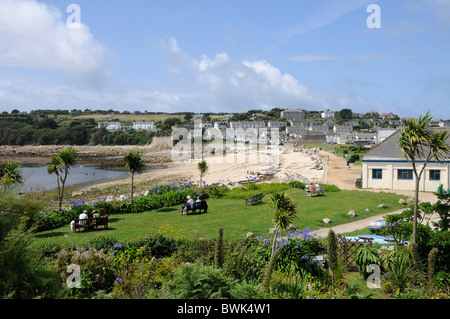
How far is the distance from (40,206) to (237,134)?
131883mm

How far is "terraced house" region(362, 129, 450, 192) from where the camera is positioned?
2817 centimetres

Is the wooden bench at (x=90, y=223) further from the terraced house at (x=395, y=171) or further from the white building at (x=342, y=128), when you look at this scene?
the white building at (x=342, y=128)

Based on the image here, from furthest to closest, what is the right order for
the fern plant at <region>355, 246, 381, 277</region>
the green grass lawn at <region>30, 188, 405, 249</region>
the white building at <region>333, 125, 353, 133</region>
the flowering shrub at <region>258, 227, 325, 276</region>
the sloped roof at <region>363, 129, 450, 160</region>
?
the white building at <region>333, 125, 353, 133</region>
the sloped roof at <region>363, 129, 450, 160</region>
the green grass lawn at <region>30, 188, 405, 249</region>
the fern plant at <region>355, 246, 381, 277</region>
the flowering shrub at <region>258, 227, 325, 276</region>

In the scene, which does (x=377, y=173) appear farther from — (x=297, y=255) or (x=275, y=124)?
(x=275, y=124)

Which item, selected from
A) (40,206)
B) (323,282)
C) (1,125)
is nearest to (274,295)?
(323,282)

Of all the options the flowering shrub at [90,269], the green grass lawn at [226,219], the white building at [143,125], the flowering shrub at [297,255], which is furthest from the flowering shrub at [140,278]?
the white building at [143,125]

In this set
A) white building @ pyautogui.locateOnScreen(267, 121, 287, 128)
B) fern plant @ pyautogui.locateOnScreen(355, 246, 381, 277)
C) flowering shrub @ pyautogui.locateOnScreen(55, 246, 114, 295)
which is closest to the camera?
flowering shrub @ pyautogui.locateOnScreen(55, 246, 114, 295)

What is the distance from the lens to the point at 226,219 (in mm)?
17984

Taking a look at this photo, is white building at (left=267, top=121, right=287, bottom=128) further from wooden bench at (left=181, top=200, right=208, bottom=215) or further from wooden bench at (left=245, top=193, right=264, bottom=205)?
wooden bench at (left=181, top=200, right=208, bottom=215)

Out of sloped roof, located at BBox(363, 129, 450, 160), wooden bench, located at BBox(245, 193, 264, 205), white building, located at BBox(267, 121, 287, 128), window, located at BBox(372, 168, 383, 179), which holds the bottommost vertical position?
wooden bench, located at BBox(245, 193, 264, 205)

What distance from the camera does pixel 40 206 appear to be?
7617 mm

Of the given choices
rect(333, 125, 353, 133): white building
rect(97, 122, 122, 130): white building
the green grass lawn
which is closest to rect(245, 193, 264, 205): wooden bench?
the green grass lawn

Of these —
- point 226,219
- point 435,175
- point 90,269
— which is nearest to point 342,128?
point 435,175
